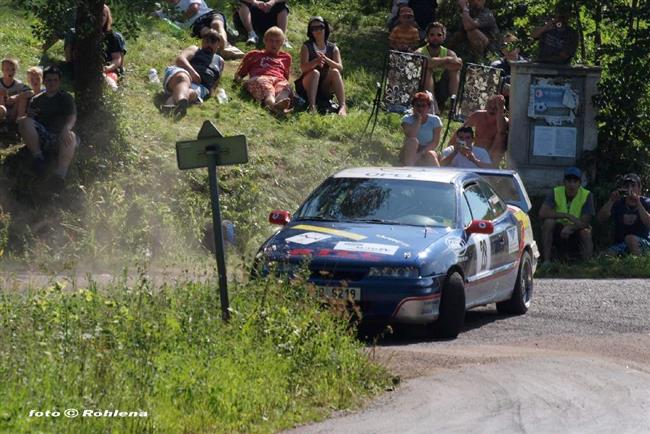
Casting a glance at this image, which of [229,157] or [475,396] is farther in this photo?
[229,157]

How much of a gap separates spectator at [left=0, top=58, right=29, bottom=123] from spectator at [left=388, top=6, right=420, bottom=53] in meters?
8.02

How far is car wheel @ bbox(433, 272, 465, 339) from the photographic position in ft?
43.8

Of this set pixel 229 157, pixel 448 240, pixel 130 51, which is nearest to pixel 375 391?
pixel 229 157

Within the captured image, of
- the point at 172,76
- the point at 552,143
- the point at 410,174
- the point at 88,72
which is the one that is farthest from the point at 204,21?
the point at 410,174

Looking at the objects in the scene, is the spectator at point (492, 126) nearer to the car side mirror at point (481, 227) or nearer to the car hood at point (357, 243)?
the car side mirror at point (481, 227)

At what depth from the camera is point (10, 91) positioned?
18.4 m

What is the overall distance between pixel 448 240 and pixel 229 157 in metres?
3.18

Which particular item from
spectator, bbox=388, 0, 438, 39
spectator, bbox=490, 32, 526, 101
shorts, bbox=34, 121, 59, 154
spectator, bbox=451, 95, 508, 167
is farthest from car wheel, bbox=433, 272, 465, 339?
spectator, bbox=388, 0, 438, 39

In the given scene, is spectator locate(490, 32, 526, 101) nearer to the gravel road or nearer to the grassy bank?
the gravel road

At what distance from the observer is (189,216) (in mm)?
18484

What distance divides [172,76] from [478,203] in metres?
7.06

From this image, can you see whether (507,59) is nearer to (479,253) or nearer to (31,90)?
(31,90)

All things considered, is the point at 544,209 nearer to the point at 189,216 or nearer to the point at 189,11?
the point at 189,216

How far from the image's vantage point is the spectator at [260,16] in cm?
2384
